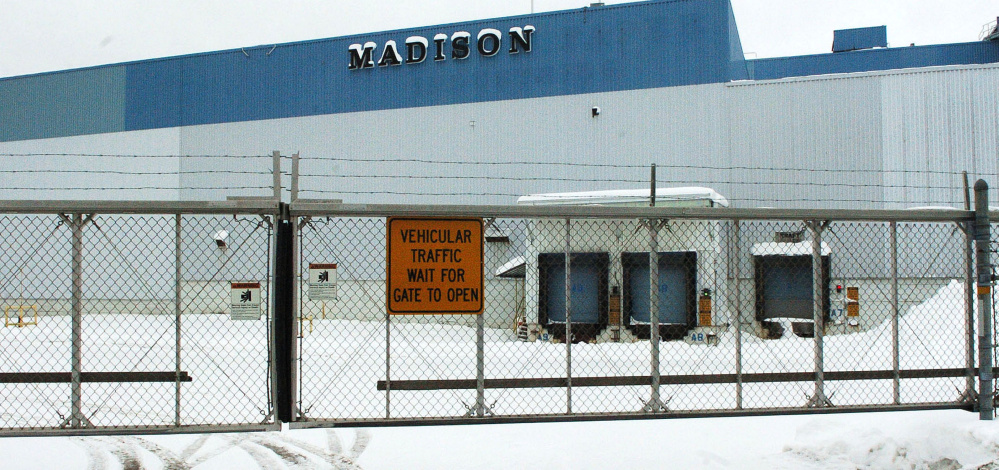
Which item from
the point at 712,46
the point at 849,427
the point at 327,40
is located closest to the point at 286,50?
the point at 327,40

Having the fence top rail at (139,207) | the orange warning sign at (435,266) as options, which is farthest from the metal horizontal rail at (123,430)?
the fence top rail at (139,207)

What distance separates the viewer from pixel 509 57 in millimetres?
24703

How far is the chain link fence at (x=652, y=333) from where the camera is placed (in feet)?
17.8

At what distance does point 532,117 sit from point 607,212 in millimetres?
19315

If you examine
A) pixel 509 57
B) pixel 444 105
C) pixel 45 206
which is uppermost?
pixel 509 57

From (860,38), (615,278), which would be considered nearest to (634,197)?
(615,278)

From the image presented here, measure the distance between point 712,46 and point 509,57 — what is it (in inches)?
269

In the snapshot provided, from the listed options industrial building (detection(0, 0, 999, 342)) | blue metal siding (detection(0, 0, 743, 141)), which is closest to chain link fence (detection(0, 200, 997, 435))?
industrial building (detection(0, 0, 999, 342))

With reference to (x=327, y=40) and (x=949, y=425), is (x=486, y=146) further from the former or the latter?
(x=949, y=425)

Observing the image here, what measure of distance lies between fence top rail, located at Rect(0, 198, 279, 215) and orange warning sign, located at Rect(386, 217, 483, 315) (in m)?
0.94

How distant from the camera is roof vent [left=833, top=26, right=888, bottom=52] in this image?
1405 inches

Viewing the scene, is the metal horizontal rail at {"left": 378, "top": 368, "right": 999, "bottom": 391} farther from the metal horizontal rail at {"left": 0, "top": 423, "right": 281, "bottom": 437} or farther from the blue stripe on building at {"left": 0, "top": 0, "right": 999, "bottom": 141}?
the blue stripe on building at {"left": 0, "top": 0, "right": 999, "bottom": 141}

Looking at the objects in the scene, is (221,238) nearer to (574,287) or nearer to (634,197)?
(574,287)

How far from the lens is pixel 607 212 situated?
5203mm
